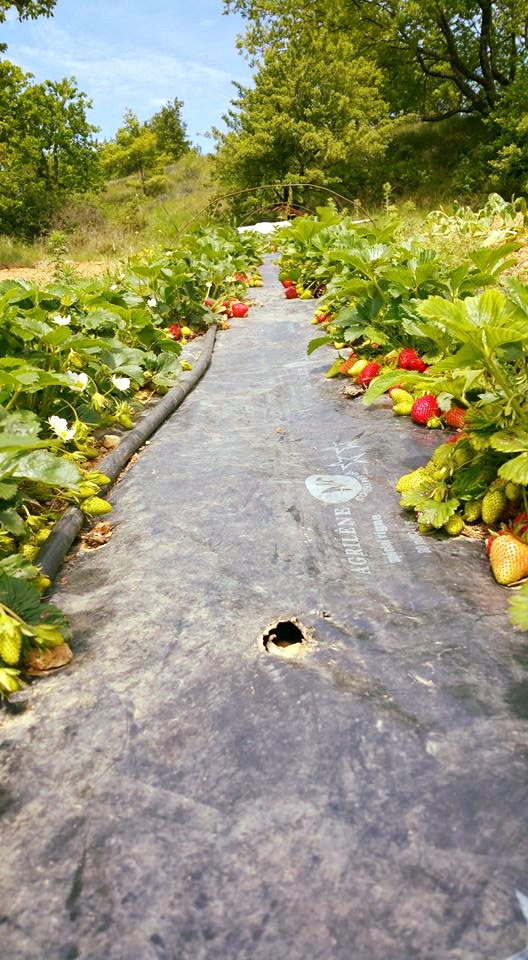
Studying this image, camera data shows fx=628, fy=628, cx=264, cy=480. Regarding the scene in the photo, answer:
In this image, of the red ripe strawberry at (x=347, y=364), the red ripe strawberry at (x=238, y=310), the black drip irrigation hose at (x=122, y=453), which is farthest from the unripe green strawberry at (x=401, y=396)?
the red ripe strawberry at (x=238, y=310)

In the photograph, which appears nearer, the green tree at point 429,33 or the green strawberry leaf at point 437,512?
the green strawberry leaf at point 437,512

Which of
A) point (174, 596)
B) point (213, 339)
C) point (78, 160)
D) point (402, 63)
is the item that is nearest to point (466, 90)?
point (402, 63)

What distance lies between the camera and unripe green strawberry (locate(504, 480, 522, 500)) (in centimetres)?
188

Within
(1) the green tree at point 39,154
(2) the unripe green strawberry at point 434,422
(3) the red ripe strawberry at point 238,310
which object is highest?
(1) the green tree at point 39,154

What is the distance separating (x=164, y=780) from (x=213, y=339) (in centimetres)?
419

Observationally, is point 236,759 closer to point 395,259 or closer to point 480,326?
point 480,326

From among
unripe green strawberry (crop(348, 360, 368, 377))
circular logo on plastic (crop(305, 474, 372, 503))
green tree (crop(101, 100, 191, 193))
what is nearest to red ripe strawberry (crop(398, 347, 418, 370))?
unripe green strawberry (crop(348, 360, 368, 377))

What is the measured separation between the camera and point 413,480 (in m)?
2.22

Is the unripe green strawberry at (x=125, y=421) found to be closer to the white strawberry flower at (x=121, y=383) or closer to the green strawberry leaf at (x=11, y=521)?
the white strawberry flower at (x=121, y=383)

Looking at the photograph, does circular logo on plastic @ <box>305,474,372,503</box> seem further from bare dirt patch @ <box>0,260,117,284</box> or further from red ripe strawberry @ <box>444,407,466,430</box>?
bare dirt patch @ <box>0,260,117,284</box>

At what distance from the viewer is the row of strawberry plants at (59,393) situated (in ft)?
5.11

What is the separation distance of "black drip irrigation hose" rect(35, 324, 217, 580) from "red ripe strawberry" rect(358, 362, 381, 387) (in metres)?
1.08

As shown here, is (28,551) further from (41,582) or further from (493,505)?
(493,505)

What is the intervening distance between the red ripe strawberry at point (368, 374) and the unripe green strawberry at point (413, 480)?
120cm
